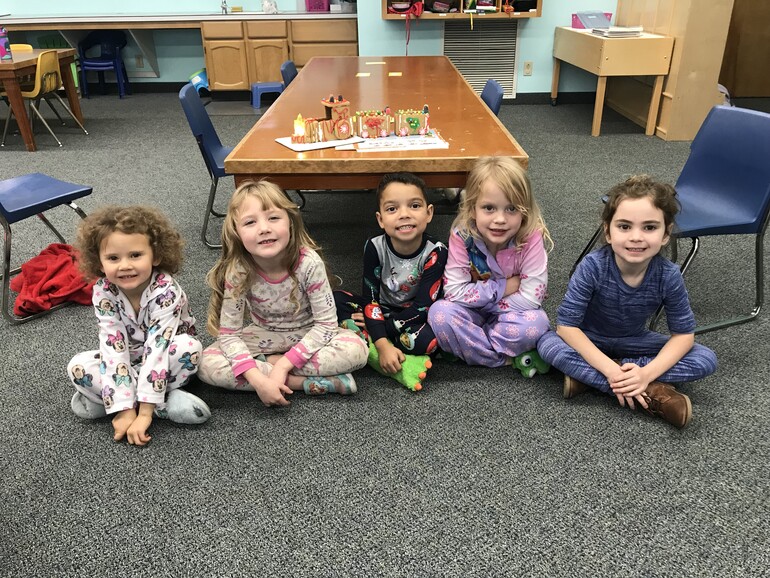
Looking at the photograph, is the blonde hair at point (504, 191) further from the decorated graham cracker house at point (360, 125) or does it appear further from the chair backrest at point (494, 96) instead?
the chair backrest at point (494, 96)

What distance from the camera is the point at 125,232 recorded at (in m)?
1.51

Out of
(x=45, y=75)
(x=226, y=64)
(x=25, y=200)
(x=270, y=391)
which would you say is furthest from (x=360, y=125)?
(x=226, y=64)

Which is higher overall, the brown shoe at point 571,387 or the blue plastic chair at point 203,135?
the blue plastic chair at point 203,135

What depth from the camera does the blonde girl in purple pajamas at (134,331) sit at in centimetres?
151

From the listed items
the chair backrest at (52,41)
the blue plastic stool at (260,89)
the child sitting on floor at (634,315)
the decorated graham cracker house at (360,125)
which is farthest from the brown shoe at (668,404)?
the chair backrest at (52,41)

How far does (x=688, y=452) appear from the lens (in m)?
1.43

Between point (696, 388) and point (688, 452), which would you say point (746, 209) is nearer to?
point (696, 388)

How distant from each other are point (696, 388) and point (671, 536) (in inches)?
22.8

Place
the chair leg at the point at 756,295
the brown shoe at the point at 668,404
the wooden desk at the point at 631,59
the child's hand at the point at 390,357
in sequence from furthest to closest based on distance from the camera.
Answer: the wooden desk at the point at 631,59, the chair leg at the point at 756,295, the child's hand at the point at 390,357, the brown shoe at the point at 668,404

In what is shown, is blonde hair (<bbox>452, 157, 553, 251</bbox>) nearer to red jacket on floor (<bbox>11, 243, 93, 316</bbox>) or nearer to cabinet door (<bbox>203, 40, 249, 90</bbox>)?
red jacket on floor (<bbox>11, 243, 93, 316</bbox>)

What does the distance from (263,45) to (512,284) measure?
15.7ft

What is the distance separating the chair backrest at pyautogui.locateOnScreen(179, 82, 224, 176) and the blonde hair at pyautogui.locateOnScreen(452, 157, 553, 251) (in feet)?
4.27

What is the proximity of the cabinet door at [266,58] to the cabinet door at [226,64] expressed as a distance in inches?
2.7

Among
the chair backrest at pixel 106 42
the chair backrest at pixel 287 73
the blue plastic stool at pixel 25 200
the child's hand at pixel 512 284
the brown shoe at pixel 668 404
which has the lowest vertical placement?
the brown shoe at pixel 668 404
